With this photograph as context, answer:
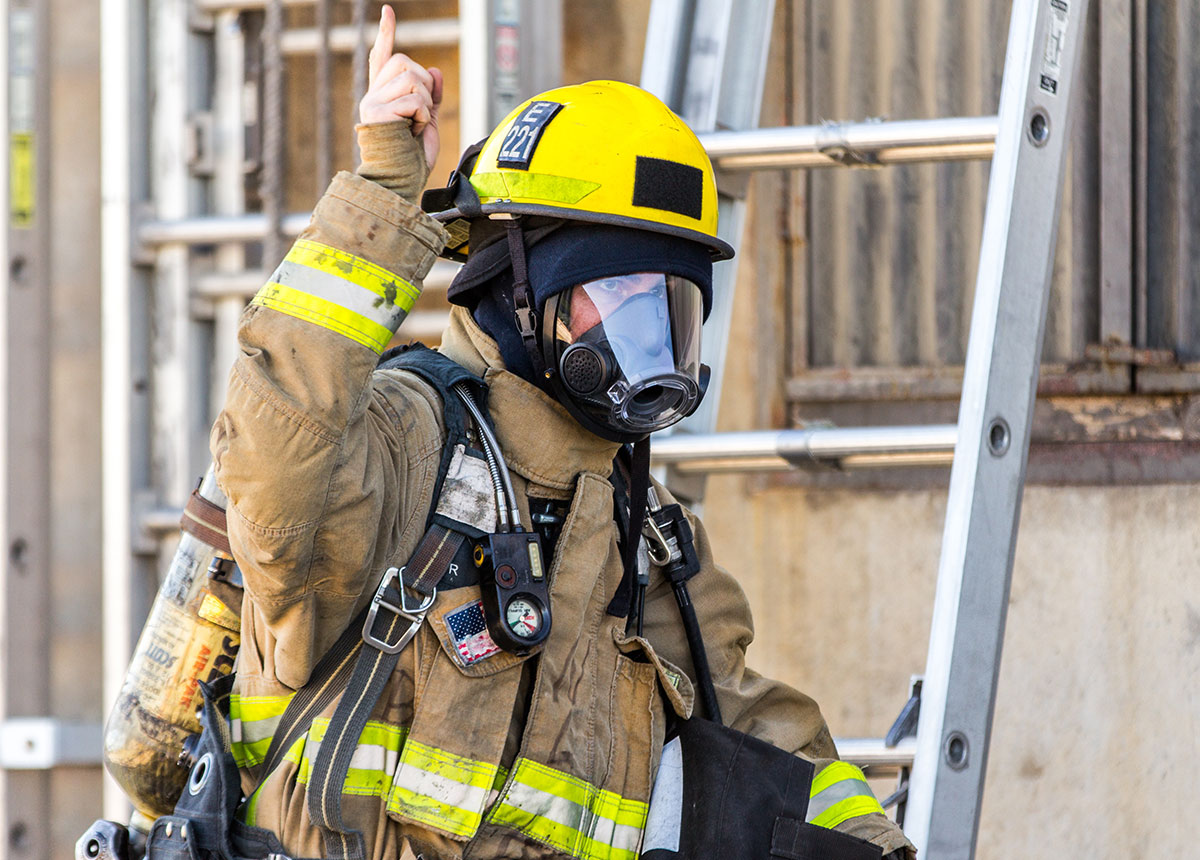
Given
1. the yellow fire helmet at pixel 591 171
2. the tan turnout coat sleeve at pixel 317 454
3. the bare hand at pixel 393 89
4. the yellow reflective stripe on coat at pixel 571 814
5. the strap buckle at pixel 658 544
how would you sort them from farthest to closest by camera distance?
the strap buckle at pixel 658 544
the yellow fire helmet at pixel 591 171
the yellow reflective stripe on coat at pixel 571 814
the bare hand at pixel 393 89
the tan turnout coat sleeve at pixel 317 454

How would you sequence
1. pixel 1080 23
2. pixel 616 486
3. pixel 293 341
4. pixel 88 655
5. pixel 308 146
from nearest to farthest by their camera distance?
pixel 293 341 < pixel 616 486 < pixel 1080 23 < pixel 88 655 < pixel 308 146

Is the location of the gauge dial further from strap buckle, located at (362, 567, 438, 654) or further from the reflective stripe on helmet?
the reflective stripe on helmet

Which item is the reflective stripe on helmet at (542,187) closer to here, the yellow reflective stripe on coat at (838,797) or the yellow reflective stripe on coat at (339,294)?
the yellow reflective stripe on coat at (339,294)

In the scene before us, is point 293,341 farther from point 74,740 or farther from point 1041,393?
point 1041,393

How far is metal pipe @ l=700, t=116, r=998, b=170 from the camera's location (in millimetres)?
2703

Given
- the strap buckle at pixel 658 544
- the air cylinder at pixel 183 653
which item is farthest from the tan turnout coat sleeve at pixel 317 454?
the strap buckle at pixel 658 544

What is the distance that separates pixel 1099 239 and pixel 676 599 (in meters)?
1.88

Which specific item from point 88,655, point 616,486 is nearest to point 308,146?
point 88,655

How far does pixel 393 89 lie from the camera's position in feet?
6.47

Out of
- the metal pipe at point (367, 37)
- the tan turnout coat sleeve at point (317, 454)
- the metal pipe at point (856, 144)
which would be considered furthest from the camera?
the metal pipe at point (367, 37)

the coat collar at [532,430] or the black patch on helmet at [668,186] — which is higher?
the black patch on helmet at [668,186]

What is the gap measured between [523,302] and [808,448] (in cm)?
78

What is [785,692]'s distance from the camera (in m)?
2.67

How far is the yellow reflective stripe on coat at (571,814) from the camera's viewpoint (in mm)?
2184
